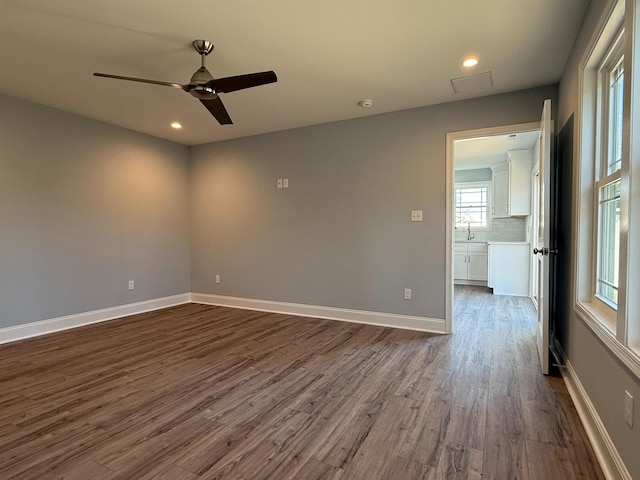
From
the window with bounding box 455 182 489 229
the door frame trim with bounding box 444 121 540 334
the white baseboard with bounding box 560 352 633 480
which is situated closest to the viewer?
the white baseboard with bounding box 560 352 633 480

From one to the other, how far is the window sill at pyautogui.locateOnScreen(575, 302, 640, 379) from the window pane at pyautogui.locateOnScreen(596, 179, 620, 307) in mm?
99

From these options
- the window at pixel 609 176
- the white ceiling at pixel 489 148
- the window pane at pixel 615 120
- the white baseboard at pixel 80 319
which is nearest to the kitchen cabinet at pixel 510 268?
the white ceiling at pixel 489 148

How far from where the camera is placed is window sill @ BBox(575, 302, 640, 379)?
4.25 feet

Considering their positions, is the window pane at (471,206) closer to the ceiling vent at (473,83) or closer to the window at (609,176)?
the ceiling vent at (473,83)

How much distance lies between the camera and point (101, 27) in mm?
2248

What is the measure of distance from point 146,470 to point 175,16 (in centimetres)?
254

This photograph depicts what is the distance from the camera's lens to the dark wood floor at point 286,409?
159 centimetres

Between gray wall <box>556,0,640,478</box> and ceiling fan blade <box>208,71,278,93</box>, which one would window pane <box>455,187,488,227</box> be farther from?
ceiling fan blade <box>208,71,278,93</box>

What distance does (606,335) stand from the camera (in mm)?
1592

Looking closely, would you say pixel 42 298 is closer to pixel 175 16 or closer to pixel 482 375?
pixel 175 16

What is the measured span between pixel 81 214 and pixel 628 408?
494cm

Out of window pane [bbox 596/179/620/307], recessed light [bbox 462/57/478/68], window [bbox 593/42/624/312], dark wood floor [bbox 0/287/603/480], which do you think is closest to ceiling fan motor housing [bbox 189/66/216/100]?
recessed light [bbox 462/57/478/68]

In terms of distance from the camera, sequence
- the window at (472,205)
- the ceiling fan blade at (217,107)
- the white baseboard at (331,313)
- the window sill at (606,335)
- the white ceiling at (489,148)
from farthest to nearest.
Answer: the window at (472,205), the white ceiling at (489,148), the white baseboard at (331,313), the ceiling fan blade at (217,107), the window sill at (606,335)

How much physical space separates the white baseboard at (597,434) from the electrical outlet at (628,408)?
201 millimetres
